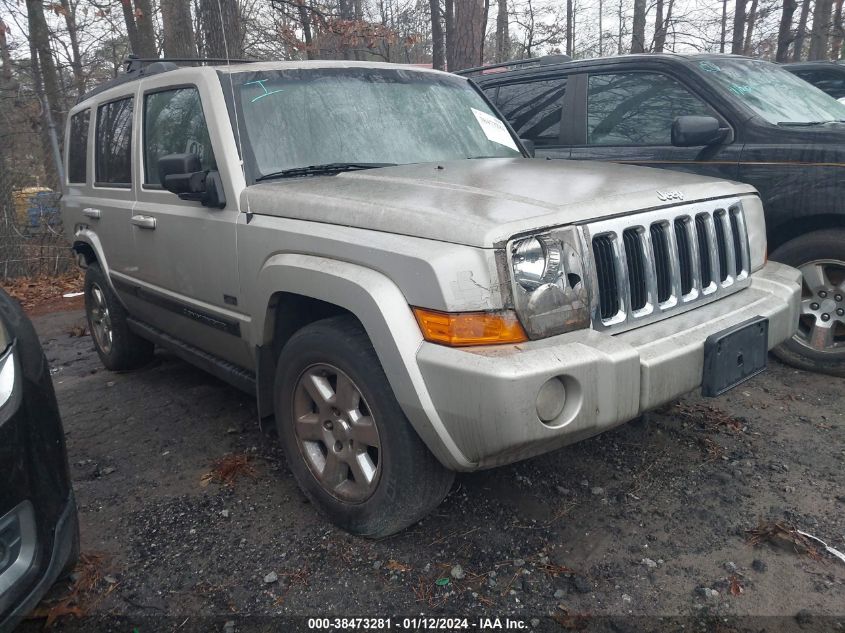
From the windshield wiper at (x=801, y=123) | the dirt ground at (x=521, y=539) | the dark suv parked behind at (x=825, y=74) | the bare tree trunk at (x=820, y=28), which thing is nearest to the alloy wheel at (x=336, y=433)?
the dirt ground at (x=521, y=539)

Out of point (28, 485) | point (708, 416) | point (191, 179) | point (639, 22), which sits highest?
point (639, 22)

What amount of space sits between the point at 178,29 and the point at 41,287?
4.31 meters

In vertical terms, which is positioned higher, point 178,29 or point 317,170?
point 178,29

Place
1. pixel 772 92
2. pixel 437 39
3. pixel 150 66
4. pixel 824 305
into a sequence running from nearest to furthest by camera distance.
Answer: pixel 150 66 < pixel 824 305 < pixel 772 92 < pixel 437 39

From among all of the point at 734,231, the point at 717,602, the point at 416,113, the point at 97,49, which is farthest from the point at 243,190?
the point at 97,49

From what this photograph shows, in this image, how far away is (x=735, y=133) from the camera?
4.28 meters

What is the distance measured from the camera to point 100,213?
4.42 meters

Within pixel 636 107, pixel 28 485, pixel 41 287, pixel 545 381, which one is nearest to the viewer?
pixel 28 485

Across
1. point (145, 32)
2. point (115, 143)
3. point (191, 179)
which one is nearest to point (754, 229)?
point (191, 179)

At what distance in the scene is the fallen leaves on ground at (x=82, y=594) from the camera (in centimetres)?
235

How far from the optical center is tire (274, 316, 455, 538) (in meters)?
2.39

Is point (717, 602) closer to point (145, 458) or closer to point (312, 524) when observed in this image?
point (312, 524)

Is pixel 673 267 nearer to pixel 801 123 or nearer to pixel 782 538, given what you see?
pixel 782 538

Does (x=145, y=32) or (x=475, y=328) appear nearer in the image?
(x=475, y=328)
